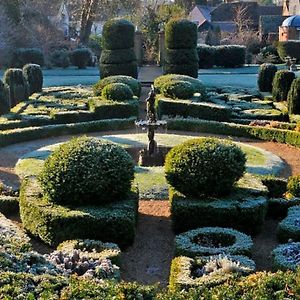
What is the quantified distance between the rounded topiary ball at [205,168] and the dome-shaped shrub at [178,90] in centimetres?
1242

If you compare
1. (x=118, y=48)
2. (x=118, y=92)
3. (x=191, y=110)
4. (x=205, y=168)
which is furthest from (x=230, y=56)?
(x=205, y=168)

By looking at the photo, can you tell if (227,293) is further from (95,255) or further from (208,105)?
(208,105)

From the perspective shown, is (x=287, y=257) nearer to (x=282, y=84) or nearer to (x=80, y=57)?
(x=282, y=84)

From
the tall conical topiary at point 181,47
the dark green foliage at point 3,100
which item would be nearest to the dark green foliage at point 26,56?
the tall conical topiary at point 181,47

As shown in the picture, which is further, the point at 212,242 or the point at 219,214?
the point at 219,214

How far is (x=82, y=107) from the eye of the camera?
23250mm

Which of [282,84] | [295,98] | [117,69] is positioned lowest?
[295,98]

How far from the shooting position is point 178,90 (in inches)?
897

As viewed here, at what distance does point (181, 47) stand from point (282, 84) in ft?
20.8

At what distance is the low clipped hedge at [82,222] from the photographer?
362 inches

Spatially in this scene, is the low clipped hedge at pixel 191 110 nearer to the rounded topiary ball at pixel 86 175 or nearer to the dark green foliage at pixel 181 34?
the dark green foliage at pixel 181 34

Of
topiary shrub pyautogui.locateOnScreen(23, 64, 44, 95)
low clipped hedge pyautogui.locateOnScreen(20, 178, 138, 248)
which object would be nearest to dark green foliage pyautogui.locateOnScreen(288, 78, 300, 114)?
topiary shrub pyautogui.locateOnScreen(23, 64, 44, 95)

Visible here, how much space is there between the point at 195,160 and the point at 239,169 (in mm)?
802

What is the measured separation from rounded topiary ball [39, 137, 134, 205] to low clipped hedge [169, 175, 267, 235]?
1008mm
